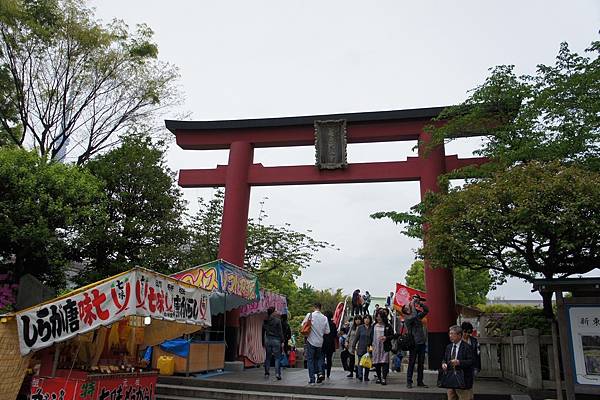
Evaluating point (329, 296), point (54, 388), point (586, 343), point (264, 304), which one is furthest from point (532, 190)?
point (329, 296)

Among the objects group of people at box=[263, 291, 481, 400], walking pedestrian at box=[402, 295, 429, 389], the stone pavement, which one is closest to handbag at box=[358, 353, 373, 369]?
group of people at box=[263, 291, 481, 400]

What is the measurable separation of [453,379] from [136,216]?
13947 mm

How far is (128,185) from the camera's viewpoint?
57.2ft

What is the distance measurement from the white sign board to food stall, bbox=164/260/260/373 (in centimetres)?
734

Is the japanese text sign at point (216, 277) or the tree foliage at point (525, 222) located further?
the japanese text sign at point (216, 277)

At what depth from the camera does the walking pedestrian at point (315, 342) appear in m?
9.93

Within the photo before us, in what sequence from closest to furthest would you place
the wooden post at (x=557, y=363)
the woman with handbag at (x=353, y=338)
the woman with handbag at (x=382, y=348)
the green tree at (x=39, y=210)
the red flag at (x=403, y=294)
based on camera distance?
the wooden post at (x=557, y=363), the woman with handbag at (x=382, y=348), the woman with handbag at (x=353, y=338), the green tree at (x=39, y=210), the red flag at (x=403, y=294)

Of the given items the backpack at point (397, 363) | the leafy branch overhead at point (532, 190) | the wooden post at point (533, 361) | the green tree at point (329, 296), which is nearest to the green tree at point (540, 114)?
the leafy branch overhead at point (532, 190)

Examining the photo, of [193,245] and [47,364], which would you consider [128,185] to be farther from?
[47,364]

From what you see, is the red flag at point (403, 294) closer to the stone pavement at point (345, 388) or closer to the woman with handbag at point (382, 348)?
the stone pavement at point (345, 388)

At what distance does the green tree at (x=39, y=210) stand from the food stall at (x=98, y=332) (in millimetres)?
6888

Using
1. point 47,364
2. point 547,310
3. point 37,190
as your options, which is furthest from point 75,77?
point 547,310

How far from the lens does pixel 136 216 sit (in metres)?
17.4

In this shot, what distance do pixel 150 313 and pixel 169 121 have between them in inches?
441
